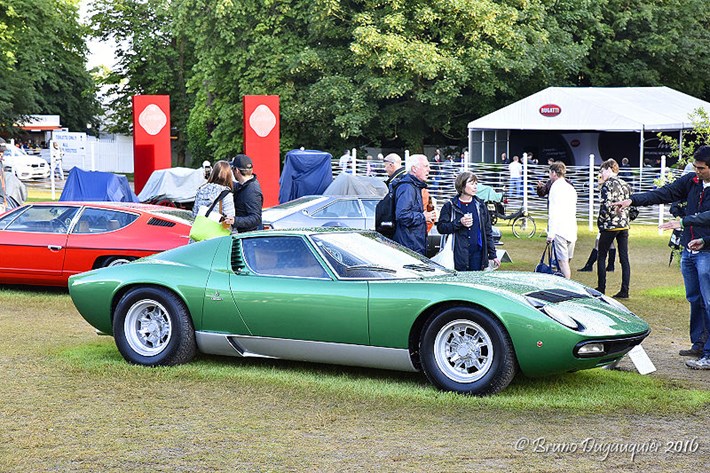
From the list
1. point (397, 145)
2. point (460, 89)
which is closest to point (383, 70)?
point (460, 89)

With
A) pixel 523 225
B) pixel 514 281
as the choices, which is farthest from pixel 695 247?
pixel 523 225

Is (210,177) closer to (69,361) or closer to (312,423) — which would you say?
(69,361)

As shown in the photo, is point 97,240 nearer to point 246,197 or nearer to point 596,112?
point 246,197

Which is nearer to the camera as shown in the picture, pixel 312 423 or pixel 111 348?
pixel 312 423

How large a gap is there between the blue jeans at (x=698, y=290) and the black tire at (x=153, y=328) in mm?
4118

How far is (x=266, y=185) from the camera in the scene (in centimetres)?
2220

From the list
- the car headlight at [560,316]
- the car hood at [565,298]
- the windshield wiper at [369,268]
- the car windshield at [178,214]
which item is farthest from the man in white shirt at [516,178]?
the car headlight at [560,316]

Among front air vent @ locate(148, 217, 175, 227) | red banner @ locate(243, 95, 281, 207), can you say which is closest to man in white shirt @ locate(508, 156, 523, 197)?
red banner @ locate(243, 95, 281, 207)

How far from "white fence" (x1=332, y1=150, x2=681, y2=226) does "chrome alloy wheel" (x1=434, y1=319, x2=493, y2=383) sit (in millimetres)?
20651

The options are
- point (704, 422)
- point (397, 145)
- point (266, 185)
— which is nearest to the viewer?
point (704, 422)

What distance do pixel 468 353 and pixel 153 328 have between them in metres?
2.71

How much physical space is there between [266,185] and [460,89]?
66.8ft

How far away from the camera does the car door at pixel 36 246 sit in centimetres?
1288

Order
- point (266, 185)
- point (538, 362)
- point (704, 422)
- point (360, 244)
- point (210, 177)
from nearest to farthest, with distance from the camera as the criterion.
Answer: point (704, 422) → point (538, 362) → point (360, 244) → point (210, 177) → point (266, 185)
